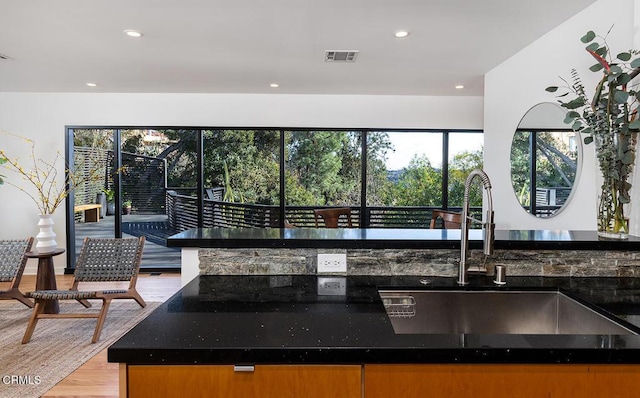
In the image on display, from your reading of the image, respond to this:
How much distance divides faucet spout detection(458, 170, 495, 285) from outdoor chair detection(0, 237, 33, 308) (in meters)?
3.75

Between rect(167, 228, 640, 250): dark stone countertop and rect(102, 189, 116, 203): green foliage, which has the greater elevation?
rect(102, 189, 116, 203): green foliage

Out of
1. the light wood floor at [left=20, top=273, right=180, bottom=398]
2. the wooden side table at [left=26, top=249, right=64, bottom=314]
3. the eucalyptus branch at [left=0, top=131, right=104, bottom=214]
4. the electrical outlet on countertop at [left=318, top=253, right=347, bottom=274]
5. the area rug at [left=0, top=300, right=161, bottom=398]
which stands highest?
the eucalyptus branch at [left=0, top=131, right=104, bottom=214]

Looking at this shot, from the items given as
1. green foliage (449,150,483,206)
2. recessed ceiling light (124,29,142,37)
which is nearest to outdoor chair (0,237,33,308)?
recessed ceiling light (124,29,142,37)

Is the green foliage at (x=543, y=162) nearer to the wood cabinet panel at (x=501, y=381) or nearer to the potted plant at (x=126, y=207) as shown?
the wood cabinet panel at (x=501, y=381)

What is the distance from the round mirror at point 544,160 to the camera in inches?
100

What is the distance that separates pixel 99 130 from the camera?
5012 mm

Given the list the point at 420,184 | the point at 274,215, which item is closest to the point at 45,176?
the point at 274,215

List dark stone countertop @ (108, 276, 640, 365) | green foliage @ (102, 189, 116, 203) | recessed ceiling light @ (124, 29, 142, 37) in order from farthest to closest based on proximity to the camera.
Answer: green foliage @ (102, 189, 116, 203), recessed ceiling light @ (124, 29, 142, 37), dark stone countertop @ (108, 276, 640, 365)

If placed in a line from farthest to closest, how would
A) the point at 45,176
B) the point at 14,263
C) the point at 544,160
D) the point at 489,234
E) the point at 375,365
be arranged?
the point at 45,176, the point at 14,263, the point at 544,160, the point at 489,234, the point at 375,365

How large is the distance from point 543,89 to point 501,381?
2619mm

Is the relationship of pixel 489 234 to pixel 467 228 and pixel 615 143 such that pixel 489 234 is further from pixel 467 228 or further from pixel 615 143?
pixel 615 143

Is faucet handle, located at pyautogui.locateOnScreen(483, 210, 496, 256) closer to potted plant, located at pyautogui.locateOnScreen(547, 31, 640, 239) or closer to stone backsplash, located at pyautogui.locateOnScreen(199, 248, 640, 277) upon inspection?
stone backsplash, located at pyautogui.locateOnScreen(199, 248, 640, 277)

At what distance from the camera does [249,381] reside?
89 cm

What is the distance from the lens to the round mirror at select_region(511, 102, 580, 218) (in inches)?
100
